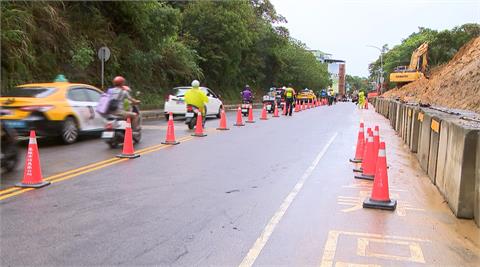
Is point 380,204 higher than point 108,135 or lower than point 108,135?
lower

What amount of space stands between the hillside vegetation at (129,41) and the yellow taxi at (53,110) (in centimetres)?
625

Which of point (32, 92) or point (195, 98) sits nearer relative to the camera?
point (32, 92)

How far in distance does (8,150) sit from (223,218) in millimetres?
4480

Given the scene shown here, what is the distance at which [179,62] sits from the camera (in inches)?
1308

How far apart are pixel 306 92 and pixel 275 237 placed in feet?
162

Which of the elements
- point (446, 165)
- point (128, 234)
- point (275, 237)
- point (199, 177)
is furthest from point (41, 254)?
point (446, 165)

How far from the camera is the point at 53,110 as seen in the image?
39.1 ft

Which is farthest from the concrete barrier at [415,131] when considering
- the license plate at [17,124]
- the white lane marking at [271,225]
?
the license plate at [17,124]

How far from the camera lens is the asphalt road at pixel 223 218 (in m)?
4.86

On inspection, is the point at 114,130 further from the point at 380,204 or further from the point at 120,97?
the point at 380,204

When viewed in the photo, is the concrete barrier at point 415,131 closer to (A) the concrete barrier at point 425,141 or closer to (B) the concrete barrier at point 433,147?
(A) the concrete barrier at point 425,141

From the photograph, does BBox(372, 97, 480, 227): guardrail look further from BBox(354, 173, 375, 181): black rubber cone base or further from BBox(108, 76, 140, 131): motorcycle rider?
BBox(108, 76, 140, 131): motorcycle rider

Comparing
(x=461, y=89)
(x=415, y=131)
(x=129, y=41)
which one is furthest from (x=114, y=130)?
(x=129, y=41)

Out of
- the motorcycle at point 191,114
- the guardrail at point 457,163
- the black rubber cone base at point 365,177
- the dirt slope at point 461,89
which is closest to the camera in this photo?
the guardrail at point 457,163
